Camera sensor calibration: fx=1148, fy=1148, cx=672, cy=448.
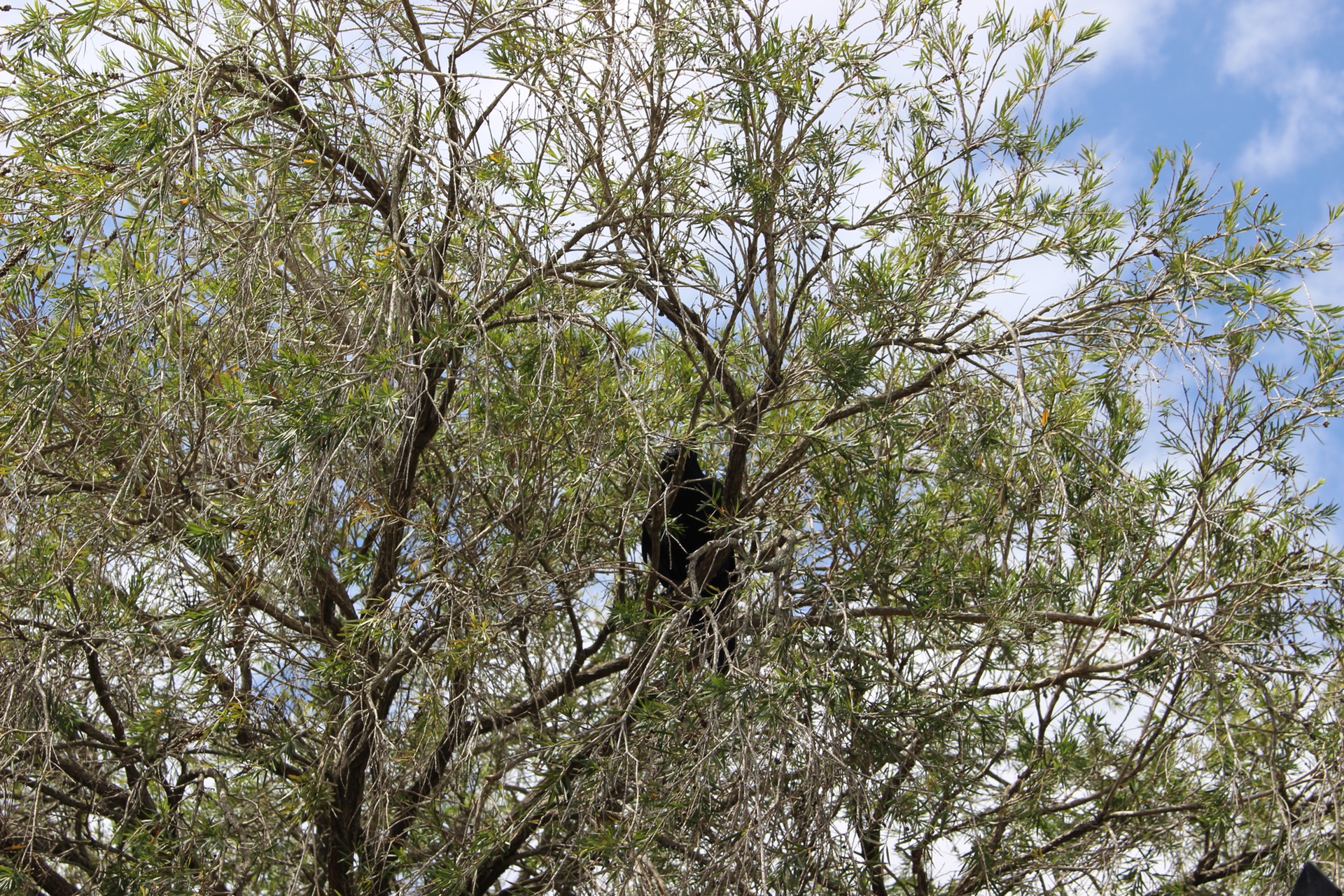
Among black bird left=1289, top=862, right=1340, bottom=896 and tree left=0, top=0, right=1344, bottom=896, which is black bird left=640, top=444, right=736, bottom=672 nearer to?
tree left=0, top=0, right=1344, bottom=896

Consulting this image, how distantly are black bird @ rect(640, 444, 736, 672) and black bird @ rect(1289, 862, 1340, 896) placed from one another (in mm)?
1223

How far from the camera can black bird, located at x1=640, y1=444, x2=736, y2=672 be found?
2.91 m

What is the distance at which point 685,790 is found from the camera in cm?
254

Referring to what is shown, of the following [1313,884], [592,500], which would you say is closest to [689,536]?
[592,500]

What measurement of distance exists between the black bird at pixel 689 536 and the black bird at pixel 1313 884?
1223mm

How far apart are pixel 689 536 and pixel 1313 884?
2.13 meters

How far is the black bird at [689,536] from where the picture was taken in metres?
2.91

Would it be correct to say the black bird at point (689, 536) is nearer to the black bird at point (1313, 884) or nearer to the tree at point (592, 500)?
the tree at point (592, 500)

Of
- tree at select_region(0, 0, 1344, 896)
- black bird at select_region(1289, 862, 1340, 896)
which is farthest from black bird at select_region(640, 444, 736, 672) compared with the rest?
black bird at select_region(1289, 862, 1340, 896)

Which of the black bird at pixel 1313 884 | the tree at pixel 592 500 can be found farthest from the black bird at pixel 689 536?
the black bird at pixel 1313 884

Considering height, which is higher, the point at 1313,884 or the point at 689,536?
the point at 689,536

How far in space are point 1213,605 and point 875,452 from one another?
3.34ft

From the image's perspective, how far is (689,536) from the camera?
3.63m

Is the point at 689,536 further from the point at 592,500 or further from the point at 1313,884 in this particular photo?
the point at 1313,884
